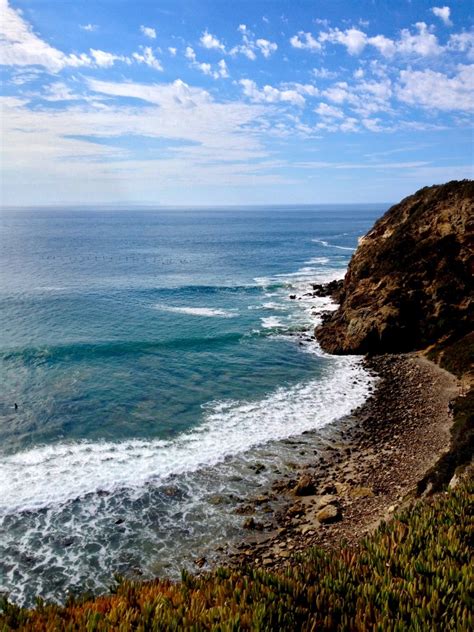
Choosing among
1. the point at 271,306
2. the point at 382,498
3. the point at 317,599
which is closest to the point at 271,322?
the point at 271,306

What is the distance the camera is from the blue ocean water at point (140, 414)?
17859 millimetres

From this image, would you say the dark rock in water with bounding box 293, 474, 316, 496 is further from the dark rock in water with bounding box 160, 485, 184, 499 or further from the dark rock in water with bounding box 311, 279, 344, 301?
the dark rock in water with bounding box 311, 279, 344, 301

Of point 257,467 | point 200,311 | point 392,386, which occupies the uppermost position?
point 200,311

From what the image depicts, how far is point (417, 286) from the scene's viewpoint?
40062mm

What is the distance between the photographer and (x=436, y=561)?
356 inches

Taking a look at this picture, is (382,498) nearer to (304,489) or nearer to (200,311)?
(304,489)

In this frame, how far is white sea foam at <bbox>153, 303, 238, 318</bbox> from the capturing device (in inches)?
2053

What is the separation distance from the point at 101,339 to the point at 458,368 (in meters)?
30.6

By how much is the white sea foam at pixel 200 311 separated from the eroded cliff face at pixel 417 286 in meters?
11.9

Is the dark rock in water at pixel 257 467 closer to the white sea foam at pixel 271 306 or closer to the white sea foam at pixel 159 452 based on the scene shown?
the white sea foam at pixel 159 452

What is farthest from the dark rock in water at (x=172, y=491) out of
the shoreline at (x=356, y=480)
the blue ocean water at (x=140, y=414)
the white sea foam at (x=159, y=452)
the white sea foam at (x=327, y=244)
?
the white sea foam at (x=327, y=244)

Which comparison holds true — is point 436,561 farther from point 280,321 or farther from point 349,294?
point 280,321

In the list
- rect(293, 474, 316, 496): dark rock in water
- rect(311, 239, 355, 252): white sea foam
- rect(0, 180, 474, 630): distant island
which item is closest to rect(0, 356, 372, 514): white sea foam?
rect(0, 180, 474, 630): distant island

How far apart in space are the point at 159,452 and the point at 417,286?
1079 inches
